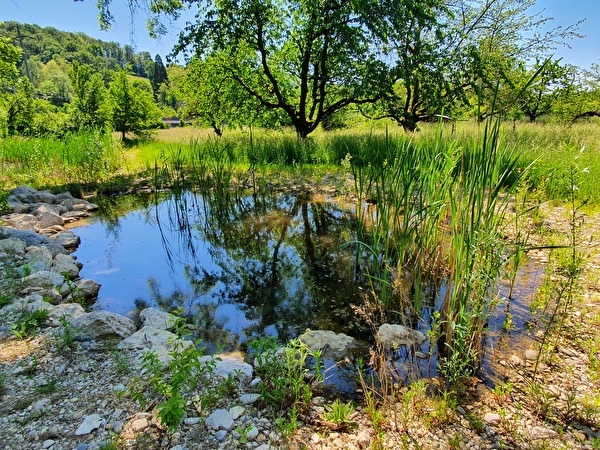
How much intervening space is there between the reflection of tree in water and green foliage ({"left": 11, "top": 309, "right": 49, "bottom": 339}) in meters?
1.48

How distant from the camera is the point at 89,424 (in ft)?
6.07

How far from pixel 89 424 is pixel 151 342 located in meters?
0.88

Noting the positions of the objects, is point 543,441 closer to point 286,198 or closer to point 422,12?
point 286,198

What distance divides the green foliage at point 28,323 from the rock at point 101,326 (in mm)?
289

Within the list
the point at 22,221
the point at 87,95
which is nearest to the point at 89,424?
the point at 22,221

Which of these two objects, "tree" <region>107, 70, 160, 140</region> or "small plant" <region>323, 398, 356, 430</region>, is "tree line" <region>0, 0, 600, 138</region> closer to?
"tree" <region>107, 70, 160, 140</region>

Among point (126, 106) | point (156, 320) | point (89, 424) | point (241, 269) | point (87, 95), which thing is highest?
point (87, 95)

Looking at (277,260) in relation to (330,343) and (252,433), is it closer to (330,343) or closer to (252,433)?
(330,343)

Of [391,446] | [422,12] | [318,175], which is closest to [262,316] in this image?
[391,446]

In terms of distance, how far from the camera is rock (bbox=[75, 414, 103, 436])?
5.93 feet

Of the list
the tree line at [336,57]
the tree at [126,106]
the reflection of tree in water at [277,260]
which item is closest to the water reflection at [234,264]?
the reflection of tree in water at [277,260]

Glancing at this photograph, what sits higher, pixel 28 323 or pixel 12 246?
pixel 12 246

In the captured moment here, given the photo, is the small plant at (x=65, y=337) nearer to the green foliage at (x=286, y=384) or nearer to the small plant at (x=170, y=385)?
the small plant at (x=170, y=385)

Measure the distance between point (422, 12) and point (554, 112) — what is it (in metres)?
18.4
